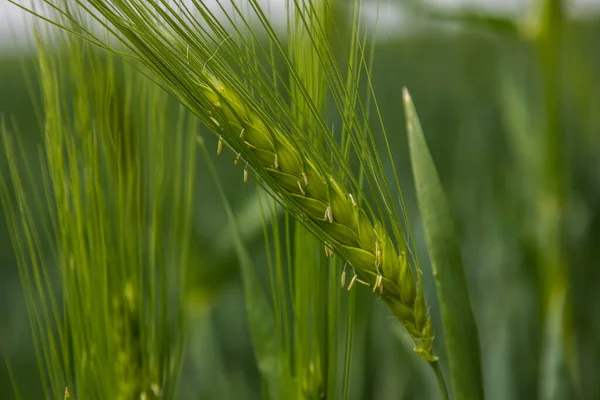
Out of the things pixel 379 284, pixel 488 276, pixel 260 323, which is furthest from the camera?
pixel 488 276

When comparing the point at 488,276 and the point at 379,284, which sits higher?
the point at 488,276

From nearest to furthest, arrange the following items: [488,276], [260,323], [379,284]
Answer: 1. [379,284]
2. [260,323]
3. [488,276]

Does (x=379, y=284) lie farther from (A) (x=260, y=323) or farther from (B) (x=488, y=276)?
(B) (x=488, y=276)

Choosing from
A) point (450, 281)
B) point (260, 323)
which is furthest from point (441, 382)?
point (260, 323)

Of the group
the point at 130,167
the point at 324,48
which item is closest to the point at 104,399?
the point at 130,167

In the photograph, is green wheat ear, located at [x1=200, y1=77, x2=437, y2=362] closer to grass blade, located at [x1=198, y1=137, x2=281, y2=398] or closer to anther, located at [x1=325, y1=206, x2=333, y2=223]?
anther, located at [x1=325, y1=206, x2=333, y2=223]

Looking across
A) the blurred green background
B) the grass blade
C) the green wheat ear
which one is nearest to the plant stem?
the green wheat ear

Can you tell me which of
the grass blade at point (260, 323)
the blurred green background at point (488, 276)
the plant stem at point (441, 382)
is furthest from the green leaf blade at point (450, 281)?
the blurred green background at point (488, 276)

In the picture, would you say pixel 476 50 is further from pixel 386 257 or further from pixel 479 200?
pixel 386 257
